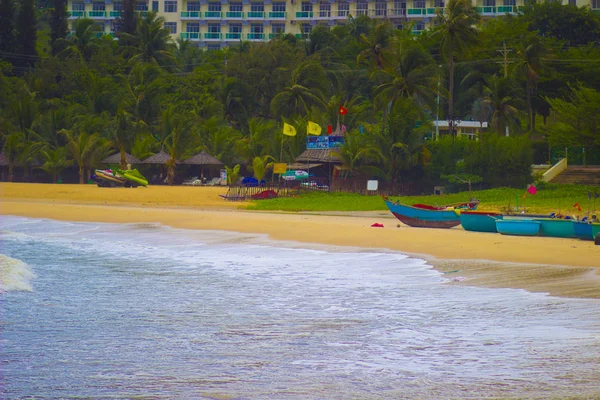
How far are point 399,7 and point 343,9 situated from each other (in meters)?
6.89

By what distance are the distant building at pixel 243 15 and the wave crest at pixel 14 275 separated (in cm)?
8637

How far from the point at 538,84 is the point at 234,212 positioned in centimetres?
3485

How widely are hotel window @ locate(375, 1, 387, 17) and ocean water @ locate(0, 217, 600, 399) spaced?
86.5 meters

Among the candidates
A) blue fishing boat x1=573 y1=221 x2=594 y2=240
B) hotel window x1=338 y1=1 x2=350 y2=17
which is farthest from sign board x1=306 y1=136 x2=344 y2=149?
hotel window x1=338 y1=1 x2=350 y2=17

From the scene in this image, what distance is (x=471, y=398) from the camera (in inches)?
370

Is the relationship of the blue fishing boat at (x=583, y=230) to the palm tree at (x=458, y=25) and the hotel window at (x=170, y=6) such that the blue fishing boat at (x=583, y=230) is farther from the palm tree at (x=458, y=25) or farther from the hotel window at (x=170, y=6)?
the hotel window at (x=170, y=6)

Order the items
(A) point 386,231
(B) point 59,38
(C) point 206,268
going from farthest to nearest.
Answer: (B) point 59,38 → (A) point 386,231 → (C) point 206,268

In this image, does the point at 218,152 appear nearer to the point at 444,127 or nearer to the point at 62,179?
the point at 62,179

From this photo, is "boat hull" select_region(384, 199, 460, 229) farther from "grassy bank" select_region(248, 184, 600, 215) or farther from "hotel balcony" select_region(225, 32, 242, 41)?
"hotel balcony" select_region(225, 32, 242, 41)

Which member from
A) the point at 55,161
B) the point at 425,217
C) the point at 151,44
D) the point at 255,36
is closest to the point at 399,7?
the point at 255,36

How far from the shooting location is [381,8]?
105 metres

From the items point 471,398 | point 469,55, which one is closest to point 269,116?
point 469,55

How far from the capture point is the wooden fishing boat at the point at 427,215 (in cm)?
2869

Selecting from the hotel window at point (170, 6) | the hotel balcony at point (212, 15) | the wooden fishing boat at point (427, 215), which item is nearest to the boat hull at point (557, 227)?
the wooden fishing boat at point (427, 215)
